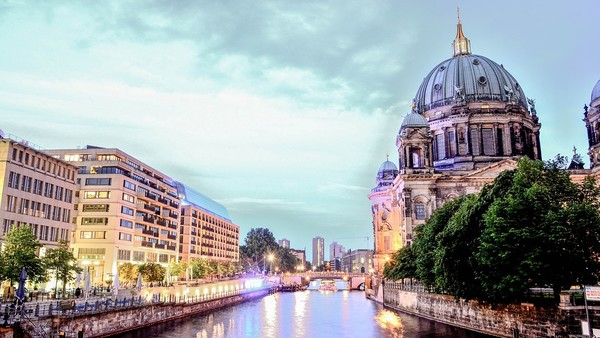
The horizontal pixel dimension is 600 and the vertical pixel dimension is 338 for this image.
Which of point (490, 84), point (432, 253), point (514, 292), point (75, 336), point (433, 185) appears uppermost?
point (490, 84)

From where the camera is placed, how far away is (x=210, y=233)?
568 feet

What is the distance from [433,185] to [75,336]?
7448 cm

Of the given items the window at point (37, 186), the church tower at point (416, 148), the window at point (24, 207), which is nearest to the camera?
the window at point (24, 207)

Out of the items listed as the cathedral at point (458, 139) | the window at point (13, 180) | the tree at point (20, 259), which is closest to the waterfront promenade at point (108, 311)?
the tree at point (20, 259)

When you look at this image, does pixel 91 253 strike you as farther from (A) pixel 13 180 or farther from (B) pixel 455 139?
(B) pixel 455 139

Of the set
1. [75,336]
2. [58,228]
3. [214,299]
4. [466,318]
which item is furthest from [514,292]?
[58,228]

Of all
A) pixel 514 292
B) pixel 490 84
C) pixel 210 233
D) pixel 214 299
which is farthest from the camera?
pixel 210 233

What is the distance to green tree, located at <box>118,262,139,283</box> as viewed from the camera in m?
88.2

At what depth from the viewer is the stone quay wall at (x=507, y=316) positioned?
40.3 m

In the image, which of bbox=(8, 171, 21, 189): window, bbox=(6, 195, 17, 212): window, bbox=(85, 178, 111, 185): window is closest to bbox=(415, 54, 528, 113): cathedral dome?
bbox=(85, 178, 111, 185): window

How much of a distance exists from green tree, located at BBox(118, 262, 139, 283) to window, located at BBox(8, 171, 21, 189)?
2604cm

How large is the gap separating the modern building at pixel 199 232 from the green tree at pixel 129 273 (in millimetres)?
56940

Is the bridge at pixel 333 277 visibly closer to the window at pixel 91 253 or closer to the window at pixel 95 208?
the window at pixel 91 253

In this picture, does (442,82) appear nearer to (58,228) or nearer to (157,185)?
(157,185)
